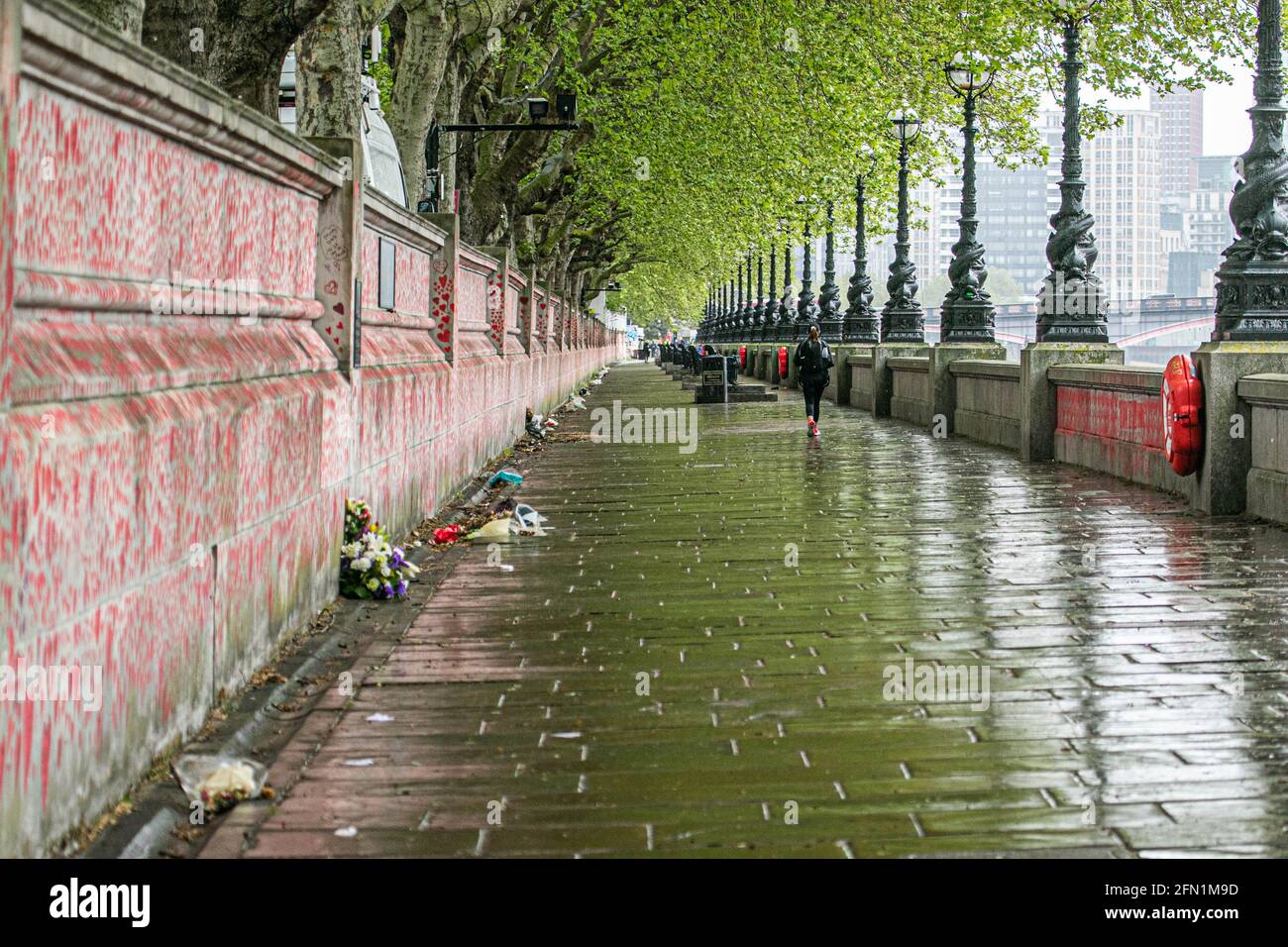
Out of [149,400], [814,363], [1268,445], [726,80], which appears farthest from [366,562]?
[726,80]

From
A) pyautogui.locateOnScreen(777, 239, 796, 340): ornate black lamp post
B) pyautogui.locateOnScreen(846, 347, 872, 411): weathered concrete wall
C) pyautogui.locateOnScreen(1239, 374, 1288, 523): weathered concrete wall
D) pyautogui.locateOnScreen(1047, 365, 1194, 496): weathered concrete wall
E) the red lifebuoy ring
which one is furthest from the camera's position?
pyautogui.locateOnScreen(777, 239, 796, 340): ornate black lamp post

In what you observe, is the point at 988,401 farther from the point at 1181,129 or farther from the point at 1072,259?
Answer: the point at 1181,129

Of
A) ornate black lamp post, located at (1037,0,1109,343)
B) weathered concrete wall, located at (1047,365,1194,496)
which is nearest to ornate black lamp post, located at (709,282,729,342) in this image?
ornate black lamp post, located at (1037,0,1109,343)

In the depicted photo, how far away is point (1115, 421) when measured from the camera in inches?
679

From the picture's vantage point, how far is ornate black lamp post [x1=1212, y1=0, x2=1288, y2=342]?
14.0 m

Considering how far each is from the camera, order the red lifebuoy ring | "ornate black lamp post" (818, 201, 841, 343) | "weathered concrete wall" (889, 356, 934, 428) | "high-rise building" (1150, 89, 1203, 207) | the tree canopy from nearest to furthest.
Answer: the red lifebuoy ring < the tree canopy < "weathered concrete wall" (889, 356, 934, 428) < "ornate black lamp post" (818, 201, 841, 343) < "high-rise building" (1150, 89, 1203, 207)

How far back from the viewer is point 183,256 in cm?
643

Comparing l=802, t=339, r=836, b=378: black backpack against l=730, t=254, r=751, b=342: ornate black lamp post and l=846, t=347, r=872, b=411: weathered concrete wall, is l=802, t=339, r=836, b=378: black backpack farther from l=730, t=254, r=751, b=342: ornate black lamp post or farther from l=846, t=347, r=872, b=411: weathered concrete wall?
l=730, t=254, r=751, b=342: ornate black lamp post

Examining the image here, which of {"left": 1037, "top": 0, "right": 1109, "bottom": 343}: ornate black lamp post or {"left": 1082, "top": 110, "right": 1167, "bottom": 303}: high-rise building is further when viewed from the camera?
{"left": 1082, "top": 110, "right": 1167, "bottom": 303}: high-rise building

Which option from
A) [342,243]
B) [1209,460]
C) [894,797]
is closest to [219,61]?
[342,243]

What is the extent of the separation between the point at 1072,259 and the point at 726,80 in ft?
51.9

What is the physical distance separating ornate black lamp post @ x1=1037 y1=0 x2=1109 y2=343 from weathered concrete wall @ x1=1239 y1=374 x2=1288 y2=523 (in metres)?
6.32
